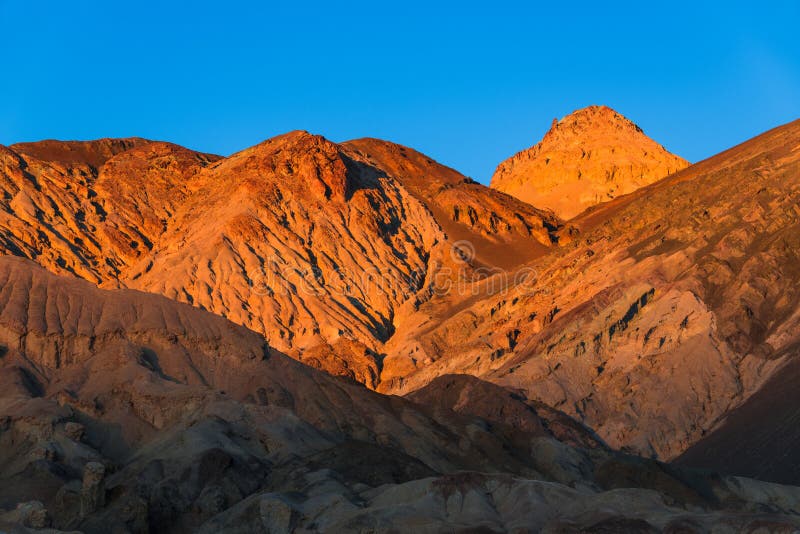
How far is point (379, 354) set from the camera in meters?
159

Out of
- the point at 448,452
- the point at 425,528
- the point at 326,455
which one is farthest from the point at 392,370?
the point at 425,528

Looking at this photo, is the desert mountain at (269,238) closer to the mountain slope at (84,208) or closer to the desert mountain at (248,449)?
the mountain slope at (84,208)

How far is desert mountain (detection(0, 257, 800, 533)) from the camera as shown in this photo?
80.8 metres

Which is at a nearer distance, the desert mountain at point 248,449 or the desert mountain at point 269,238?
the desert mountain at point 248,449

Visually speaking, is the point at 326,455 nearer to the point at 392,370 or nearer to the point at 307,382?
the point at 307,382

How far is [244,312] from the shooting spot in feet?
526

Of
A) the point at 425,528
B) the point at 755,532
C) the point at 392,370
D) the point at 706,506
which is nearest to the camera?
the point at 755,532

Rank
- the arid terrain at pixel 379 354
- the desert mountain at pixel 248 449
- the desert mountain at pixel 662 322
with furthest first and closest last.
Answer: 1. the desert mountain at pixel 662 322
2. the arid terrain at pixel 379 354
3. the desert mountain at pixel 248 449

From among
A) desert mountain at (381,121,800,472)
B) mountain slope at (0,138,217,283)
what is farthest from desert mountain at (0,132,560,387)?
desert mountain at (381,121,800,472)

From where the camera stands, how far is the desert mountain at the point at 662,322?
417ft

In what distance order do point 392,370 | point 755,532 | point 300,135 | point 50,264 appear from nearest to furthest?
point 755,532, point 392,370, point 50,264, point 300,135

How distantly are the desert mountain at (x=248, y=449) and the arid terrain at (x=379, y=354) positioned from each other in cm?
26

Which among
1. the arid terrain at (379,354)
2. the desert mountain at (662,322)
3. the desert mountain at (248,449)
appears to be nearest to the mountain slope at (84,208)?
the arid terrain at (379,354)

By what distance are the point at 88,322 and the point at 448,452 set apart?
3598cm
